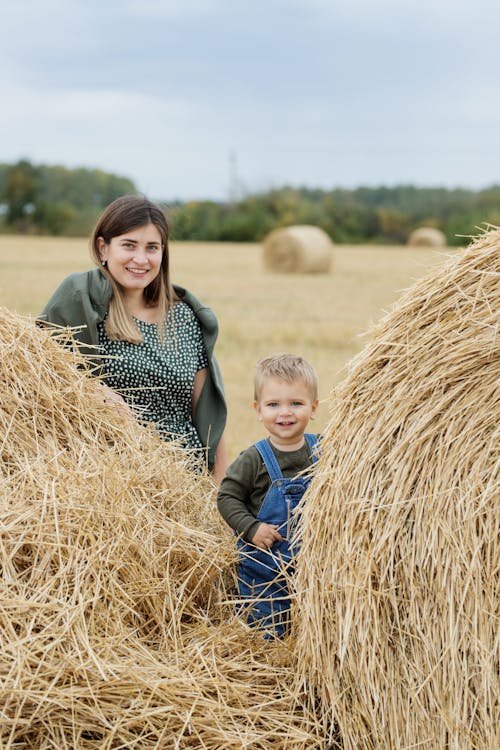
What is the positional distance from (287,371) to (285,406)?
0.12 m

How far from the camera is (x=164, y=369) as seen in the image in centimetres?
388

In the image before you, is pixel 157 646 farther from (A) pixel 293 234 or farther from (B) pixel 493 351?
(A) pixel 293 234

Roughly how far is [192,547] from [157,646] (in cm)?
36

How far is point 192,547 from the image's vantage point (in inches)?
→ 116

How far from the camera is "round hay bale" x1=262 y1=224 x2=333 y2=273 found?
20.9 meters

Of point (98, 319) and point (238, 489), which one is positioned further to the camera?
point (98, 319)

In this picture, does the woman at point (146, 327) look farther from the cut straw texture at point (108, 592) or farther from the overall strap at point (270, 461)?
the overall strap at point (270, 461)

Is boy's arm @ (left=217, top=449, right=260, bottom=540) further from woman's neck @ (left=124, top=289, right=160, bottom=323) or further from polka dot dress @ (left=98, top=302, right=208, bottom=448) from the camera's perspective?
woman's neck @ (left=124, top=289, right=160, bottom=323)

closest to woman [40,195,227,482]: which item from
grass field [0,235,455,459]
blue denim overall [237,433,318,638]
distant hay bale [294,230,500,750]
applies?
grass field [0,235,455,459]

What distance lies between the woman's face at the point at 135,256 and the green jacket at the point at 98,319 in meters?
0.08

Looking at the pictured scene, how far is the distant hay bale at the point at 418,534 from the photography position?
7.58ft

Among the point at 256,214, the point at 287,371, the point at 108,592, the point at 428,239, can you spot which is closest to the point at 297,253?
the point at 428,239

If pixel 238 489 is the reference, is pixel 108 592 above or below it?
below

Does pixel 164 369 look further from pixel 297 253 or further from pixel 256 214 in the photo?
pixel 256 214
